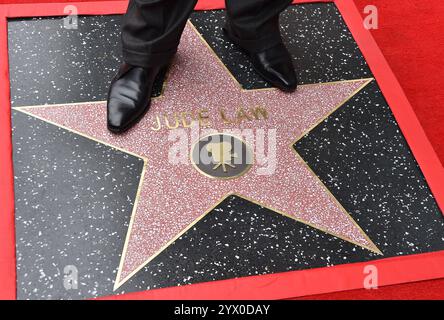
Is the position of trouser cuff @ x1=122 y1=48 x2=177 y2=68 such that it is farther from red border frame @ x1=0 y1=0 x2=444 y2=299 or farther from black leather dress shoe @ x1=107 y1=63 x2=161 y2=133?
red border frame @ x1=0 y1=0 x2=444 y2=299

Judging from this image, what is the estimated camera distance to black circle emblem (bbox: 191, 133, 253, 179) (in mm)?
1174

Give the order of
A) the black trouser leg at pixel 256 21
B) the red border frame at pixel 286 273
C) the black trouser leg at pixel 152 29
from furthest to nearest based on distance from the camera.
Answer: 1. the black trouser leg at pixel 256 21
2. the black trouser leg at pixel 152 29
3. the red border frame at pixel 286 273

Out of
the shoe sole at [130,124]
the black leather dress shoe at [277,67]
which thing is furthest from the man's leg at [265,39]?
the shoe sole at [130,124]

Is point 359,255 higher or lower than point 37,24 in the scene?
lower

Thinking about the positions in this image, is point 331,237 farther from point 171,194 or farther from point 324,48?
point 324,48

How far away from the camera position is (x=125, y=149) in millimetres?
1185

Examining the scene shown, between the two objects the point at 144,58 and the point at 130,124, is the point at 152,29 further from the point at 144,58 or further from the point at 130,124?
the point at 130,124

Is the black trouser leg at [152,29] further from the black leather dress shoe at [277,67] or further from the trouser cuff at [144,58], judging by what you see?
the black leather dress shoe at [277,67]

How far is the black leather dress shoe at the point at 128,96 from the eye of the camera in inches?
47.4

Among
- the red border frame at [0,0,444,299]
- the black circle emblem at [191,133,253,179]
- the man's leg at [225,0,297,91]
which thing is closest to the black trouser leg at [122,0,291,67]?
the man's leg at [225,0,297,91]

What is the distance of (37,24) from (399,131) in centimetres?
88

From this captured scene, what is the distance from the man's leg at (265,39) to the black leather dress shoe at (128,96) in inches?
8.3
